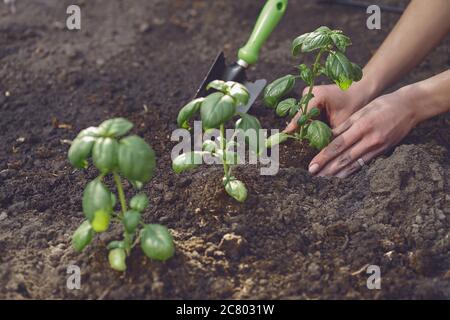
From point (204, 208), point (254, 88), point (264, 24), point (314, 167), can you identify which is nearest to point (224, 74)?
point (254, 88)

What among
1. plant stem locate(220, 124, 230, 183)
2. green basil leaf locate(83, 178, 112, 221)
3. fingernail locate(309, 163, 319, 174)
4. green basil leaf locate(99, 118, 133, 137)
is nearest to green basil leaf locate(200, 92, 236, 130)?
plant stem locate(220, 124, 230, 183)

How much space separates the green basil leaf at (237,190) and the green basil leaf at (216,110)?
0.92 ft

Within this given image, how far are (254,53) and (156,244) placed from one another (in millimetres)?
977

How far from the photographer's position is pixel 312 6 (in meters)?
3.71

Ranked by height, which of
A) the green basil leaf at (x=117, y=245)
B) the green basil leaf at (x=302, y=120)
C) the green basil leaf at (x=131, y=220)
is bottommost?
the green basil leaf at (x=117, y=245)

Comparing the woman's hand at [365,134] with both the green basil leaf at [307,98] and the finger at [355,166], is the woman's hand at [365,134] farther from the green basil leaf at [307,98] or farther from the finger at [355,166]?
the green basil leaf at [307,98]

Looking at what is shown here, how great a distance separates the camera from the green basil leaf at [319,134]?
2270 millimetres

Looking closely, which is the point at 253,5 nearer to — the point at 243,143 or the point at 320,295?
the point at 243,143

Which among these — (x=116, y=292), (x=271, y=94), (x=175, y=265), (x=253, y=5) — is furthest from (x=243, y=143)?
(x=253, y=5)

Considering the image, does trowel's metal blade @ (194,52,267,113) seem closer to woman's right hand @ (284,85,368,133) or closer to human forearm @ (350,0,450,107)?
woman's right hand @ (284,85,368,133)

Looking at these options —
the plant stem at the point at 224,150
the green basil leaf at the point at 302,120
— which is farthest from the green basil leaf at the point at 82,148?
the green basil leaf at the point at 302,120

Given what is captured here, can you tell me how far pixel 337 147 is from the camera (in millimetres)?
2379

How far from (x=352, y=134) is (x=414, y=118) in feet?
0.80

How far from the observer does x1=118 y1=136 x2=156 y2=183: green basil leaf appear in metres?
1.72
